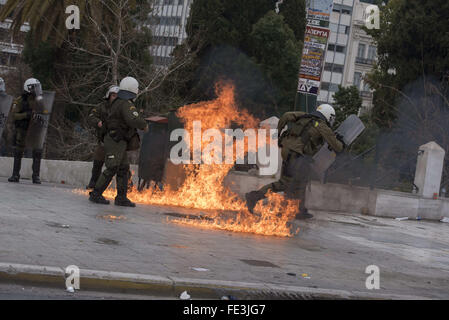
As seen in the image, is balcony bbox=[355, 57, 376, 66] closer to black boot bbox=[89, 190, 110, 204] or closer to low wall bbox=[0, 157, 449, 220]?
low wall bbox=[0, 157, 449, 220]

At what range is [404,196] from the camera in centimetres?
1541

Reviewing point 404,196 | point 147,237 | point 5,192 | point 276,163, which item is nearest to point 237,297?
point 147,237

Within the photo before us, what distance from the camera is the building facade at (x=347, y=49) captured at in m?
77.8

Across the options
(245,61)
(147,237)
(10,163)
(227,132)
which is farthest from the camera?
(245,61)

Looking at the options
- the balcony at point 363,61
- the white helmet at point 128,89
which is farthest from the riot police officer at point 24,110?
the balcony at point 363,61

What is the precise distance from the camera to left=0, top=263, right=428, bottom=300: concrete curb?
508 centimetres

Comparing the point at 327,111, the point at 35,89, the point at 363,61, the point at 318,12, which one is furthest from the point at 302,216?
the point at 363,61

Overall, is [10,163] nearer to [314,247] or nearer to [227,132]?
[227,132]

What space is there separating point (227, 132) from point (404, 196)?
4.74 metres

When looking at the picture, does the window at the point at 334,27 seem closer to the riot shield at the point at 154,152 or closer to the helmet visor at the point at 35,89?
the riot shield at the point at 154,152

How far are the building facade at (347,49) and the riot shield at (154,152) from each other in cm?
6575

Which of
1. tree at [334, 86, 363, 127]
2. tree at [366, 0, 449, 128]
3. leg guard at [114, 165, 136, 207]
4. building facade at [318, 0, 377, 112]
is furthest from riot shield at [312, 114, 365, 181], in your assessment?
building facade at [318, 0, 377, 112]
